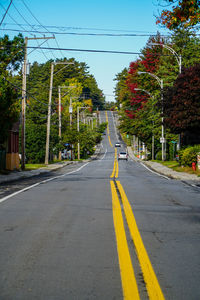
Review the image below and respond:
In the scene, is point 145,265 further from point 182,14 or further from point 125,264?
point 182,14

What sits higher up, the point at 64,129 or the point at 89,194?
the point at 64,129

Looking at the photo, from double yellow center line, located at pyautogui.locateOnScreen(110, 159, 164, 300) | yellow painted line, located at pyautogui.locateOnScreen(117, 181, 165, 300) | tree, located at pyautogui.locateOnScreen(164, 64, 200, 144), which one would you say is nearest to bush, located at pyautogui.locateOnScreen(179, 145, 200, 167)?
tree, located at pyautogui.locateOnScreen(164, 64, 200, 144)

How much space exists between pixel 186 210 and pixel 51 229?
428 cm

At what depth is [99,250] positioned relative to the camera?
681 centimetres

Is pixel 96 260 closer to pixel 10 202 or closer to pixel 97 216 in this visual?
pixel 97 216

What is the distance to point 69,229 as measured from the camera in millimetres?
8469

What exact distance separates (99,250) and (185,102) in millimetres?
28150

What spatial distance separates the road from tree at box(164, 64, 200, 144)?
22227 mm

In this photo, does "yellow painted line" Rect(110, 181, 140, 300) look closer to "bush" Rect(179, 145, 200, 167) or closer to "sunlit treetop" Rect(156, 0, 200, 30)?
"sunlit treetop" Rect(156, 0, 200, 30)

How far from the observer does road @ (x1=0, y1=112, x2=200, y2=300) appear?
16.4 ft

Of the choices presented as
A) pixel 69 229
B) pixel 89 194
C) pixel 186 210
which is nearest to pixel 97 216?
pixel 69 229

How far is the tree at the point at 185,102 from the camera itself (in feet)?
109

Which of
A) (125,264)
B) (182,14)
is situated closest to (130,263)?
(125,264)

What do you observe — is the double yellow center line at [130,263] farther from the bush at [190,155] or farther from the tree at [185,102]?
the bush at [190,155]
